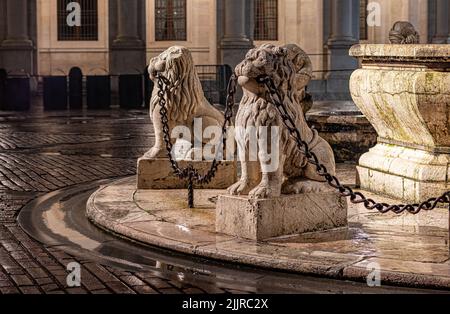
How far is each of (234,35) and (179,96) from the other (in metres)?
22.3

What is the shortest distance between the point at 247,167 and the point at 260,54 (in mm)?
1011

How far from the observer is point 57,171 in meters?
14.0

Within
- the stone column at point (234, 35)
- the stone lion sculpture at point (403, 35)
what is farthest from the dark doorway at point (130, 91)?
the stone lion sculpture at point (403, 35)

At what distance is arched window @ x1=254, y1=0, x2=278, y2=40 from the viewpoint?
39312mm

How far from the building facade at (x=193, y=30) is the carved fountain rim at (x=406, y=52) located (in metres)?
21.6

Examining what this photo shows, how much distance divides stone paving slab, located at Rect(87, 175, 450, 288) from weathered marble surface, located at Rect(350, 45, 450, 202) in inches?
19.9

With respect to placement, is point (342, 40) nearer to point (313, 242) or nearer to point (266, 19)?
point (266, 19)

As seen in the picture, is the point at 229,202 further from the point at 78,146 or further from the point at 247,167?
the point at 78,146

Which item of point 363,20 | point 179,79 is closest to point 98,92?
point 363,20

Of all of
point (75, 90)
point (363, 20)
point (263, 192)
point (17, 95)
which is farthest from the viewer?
point (363, 20)

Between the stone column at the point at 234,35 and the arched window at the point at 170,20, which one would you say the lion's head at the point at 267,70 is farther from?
the arched window at the point at 170,20

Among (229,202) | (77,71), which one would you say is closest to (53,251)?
(229,202)

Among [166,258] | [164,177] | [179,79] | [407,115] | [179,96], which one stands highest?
[179,79]

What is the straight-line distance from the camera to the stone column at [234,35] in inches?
1299
